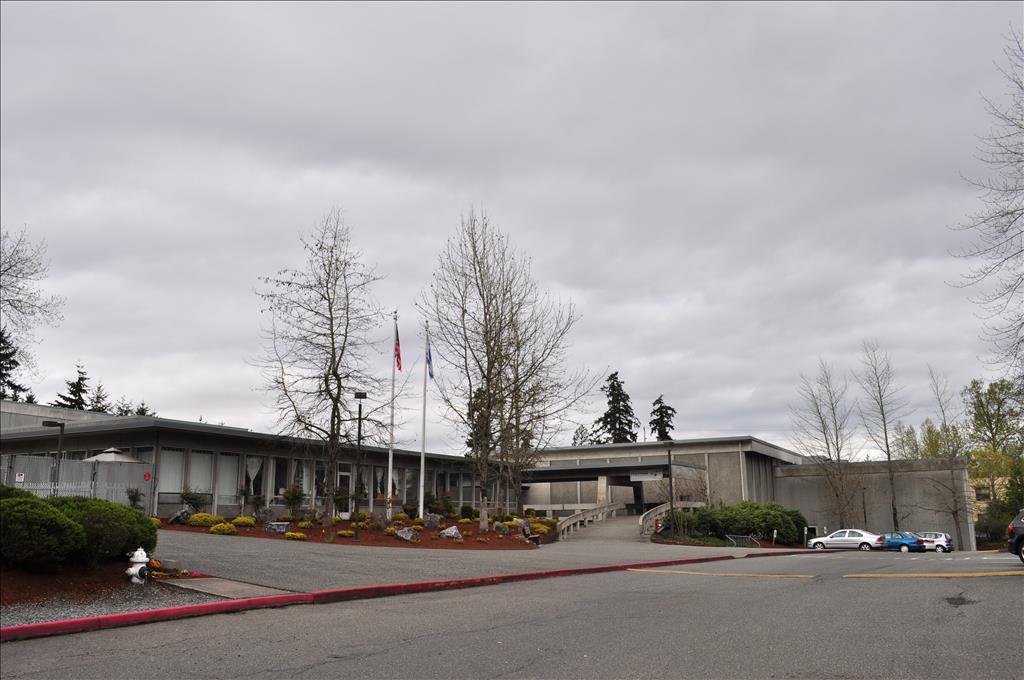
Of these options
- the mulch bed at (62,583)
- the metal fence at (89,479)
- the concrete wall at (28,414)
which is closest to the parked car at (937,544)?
the metal fence at (89,479)

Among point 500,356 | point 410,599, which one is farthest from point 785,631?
point 500,356

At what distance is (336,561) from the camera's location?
1772cm

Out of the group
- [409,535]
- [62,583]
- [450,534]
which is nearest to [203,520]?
[409,535]

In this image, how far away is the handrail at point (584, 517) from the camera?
42412 mm

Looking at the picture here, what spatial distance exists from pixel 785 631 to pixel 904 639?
52.5 inches

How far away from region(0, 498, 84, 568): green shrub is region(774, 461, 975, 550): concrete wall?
169 ft

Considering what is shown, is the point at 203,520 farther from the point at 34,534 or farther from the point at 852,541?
the point at 852,541

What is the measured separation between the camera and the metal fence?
28641 mm

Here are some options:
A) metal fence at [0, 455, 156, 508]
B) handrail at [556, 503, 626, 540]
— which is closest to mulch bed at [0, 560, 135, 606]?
metal fence at [0, 455, 156, 508]

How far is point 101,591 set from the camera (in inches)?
446

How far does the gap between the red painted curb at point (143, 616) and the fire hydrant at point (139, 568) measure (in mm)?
1927

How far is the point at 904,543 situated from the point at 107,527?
1594 inches

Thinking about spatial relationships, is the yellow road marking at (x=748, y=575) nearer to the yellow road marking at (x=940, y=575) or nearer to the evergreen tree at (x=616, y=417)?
the yellow road marking at (x=940, y=575)

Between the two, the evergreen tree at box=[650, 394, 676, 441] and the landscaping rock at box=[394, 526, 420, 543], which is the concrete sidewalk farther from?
the evergreen tree at box=[650, 394, 676, 441]
